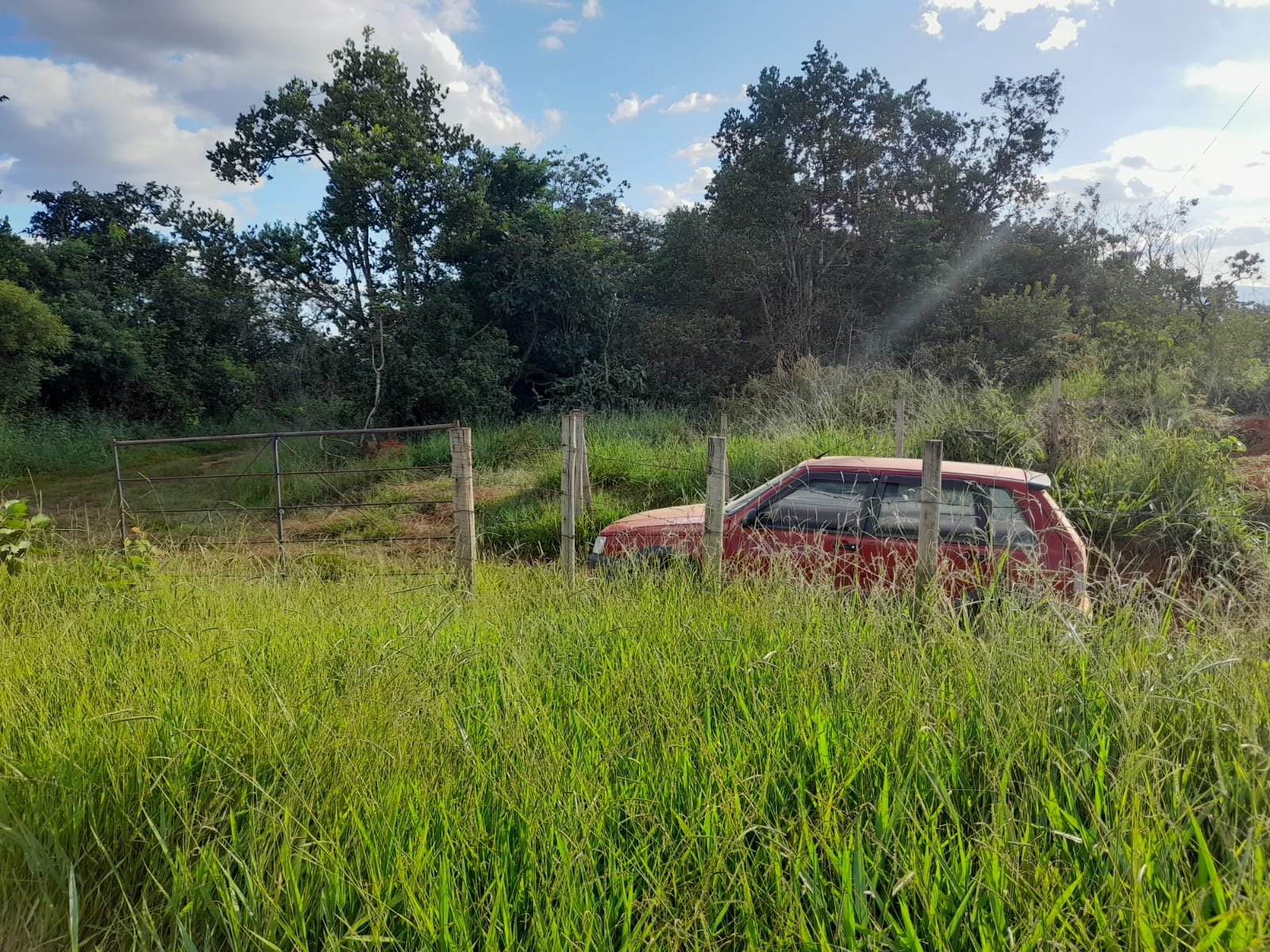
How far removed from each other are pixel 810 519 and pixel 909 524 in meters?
0.68

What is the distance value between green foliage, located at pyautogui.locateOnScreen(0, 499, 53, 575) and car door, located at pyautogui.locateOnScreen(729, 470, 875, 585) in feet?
18.0

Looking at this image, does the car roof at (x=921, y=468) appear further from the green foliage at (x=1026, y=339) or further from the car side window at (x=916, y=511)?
the green foliage at (x=1026, y=339)

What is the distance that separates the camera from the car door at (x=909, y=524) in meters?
4.54

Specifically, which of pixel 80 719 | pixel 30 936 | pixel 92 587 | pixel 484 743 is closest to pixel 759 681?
pixel 484 743

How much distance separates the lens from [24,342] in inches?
627

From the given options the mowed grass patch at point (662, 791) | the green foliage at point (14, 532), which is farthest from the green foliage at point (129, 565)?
the mowed grass patch at point (662, 791)

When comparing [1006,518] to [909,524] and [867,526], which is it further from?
[867,526]

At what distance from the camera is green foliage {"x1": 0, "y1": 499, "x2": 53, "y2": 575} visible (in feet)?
18.2

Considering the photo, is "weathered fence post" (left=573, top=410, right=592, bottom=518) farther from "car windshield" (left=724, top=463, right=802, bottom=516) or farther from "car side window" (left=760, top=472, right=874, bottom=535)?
"car side window" (left=760, top=472, right=874, bottom=535)

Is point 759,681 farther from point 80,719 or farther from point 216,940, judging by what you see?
point 80,719

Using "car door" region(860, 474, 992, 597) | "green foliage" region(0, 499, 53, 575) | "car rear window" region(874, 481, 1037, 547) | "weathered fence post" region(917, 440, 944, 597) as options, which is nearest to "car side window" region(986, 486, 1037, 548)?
"car rear window" region(874, 481, 1037, 547)

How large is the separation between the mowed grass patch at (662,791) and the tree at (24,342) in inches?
647

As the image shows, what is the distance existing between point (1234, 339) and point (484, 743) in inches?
709

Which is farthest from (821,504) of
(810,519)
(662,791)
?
(662,791)
